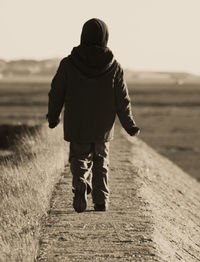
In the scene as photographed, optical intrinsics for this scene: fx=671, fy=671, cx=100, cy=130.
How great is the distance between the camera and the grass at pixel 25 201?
4.89 m

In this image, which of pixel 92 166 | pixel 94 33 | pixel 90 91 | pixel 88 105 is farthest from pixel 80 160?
pixel 94 33

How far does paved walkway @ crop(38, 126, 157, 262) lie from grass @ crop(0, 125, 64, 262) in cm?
11

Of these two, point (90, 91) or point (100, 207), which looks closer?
point (90, 91)

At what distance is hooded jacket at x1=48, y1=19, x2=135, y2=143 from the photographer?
5.83m

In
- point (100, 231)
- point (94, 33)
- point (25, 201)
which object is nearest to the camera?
point (100, 231)

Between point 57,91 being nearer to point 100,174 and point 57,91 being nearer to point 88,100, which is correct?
point 88,100

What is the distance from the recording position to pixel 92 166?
6.20 meters

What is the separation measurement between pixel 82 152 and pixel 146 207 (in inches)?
40.7

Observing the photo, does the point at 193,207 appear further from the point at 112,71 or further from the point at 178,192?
the point at 112,71

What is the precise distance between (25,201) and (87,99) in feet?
3.94

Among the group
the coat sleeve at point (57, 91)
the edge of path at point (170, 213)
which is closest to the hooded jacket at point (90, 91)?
the coat sleeve at point (57, 91)

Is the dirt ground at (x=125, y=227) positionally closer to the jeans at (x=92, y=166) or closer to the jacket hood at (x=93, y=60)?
the jeans at (x=92, y=166)

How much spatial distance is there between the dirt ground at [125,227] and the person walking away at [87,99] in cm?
34

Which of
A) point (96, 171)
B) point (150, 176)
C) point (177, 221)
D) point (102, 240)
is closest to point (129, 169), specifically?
point (150, 176)
